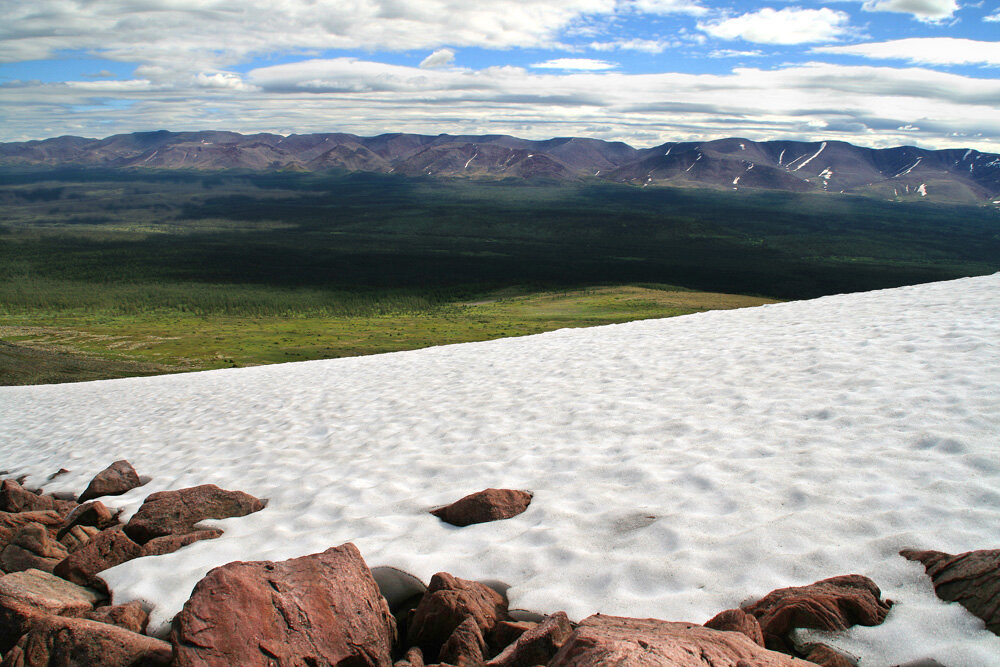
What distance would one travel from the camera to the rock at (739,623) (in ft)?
12.7

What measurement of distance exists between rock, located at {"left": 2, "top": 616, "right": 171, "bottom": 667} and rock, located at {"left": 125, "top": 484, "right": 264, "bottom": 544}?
104 inches

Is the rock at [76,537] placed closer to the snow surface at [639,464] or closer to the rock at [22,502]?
the snow surface at [639,464]

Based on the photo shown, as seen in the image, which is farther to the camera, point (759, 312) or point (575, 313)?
point (575, 313)

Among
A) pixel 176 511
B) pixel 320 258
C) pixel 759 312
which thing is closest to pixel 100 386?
pixel 176 511

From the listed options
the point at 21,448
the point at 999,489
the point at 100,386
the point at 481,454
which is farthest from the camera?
the point at 100,386

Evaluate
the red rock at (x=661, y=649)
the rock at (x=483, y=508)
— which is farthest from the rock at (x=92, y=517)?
the red rock at (x=661, y=649)

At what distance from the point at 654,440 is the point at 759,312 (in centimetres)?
1369

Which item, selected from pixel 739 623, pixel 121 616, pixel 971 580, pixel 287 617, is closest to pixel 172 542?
pixel 121 616

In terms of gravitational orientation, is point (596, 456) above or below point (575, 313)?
above

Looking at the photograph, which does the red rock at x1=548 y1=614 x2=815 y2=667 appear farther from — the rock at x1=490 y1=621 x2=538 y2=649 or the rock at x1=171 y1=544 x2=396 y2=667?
the rock at x1=171 y1=544 x2=396 y2=667

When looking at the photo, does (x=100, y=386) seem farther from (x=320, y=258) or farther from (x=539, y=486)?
(x=320, y=258)

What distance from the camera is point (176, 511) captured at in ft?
22.8

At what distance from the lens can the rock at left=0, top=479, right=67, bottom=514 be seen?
8.38 m

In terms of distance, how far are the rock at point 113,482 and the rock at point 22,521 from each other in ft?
2.27
